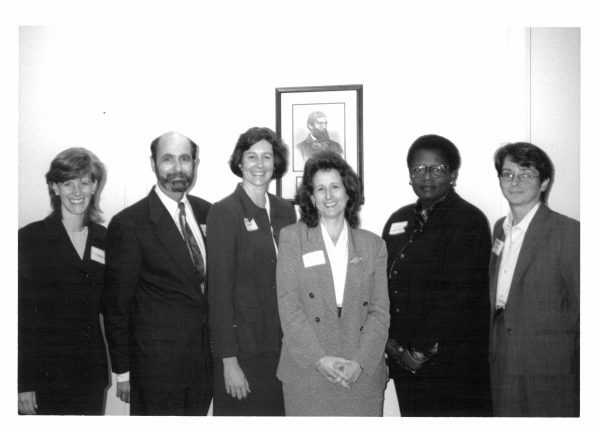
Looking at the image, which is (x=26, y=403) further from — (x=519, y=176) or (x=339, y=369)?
(x=519, y=176)

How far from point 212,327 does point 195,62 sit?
1.43 m

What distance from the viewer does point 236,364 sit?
228cm

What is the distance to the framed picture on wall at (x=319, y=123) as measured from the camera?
8.68 ft

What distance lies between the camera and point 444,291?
2387mm

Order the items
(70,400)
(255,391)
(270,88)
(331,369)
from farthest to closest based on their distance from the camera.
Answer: (270,88) < (70,400) < (255,391) < (331,369)

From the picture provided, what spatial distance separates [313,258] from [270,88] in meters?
1.03

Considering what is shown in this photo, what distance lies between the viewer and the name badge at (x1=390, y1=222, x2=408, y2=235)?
2.53 metres

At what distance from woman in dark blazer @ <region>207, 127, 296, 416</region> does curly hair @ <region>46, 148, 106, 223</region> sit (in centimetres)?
71

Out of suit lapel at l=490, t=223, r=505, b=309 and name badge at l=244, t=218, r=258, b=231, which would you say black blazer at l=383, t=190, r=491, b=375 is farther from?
name badge at l=244, t=218, r=258, b=231

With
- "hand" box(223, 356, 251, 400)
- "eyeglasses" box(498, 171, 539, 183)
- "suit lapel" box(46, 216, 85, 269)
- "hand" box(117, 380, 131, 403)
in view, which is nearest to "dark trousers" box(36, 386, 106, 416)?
"hand" box(117, 380, 131, 403)

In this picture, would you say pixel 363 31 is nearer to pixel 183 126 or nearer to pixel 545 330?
pixel 183 126

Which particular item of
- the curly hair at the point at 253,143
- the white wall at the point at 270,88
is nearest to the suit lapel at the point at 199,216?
the white wall at the point at 270,88

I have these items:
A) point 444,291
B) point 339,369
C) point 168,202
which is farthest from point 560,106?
point 168,202
